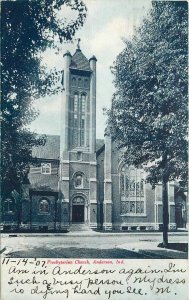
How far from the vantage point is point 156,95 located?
9.59 m

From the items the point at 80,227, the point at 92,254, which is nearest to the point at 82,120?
the point at 80,227

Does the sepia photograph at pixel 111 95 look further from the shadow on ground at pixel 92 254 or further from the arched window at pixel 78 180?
the arched window at pixel 78 180

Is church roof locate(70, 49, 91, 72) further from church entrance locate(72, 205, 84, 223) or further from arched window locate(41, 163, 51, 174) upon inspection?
church entrance locate(72, 205, 84, 223)

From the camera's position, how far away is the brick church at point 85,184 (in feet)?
61.1

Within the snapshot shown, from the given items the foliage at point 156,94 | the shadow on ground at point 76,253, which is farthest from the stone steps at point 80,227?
the shadow on ground at point 76,253

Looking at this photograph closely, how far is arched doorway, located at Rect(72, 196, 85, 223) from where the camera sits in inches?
774

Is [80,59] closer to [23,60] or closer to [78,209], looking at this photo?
[23,60]

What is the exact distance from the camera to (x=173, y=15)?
901cm

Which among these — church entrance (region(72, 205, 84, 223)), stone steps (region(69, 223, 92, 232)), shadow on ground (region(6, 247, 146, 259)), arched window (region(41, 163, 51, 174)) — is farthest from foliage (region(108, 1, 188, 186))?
church entrance (region(72, 205, 84, 223))

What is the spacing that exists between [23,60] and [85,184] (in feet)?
48.4

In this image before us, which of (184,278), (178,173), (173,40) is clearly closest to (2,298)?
(184,278)

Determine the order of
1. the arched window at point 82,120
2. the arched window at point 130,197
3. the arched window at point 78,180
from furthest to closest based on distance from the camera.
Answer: the arched window at point 78,180, the arched window at point 130,197, the arched window at point 82,120

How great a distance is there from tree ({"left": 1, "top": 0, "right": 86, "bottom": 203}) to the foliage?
5.97 feet

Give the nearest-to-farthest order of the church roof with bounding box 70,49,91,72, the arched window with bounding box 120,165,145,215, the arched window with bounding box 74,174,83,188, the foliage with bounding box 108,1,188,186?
the foliage with bounding box 108,1,188,186 < the church roof with bounding box 70,49,91,72 < the arched window with bounding box 120,165,145,215 < the arched window with bounding box 74,174,83,188
